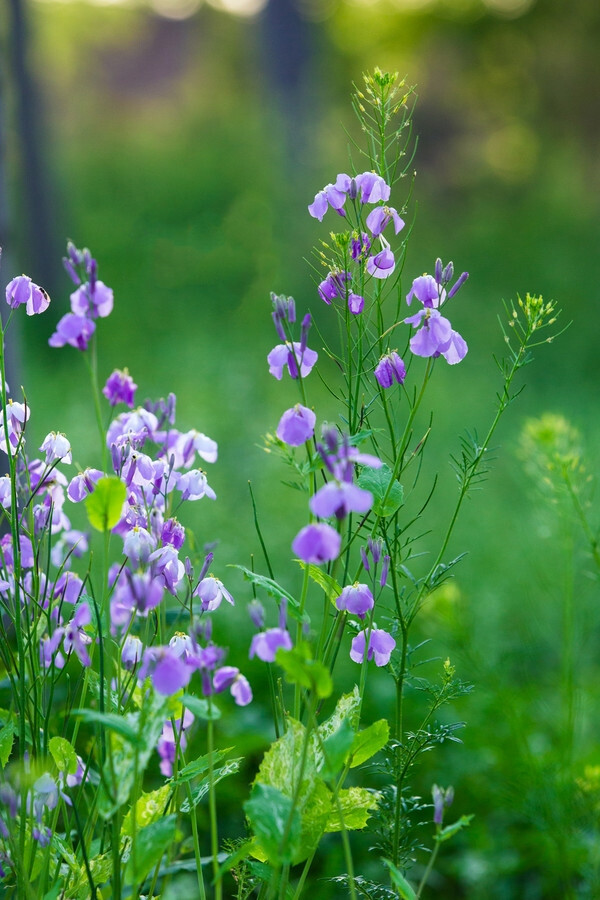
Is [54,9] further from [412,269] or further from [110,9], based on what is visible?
[412,269]

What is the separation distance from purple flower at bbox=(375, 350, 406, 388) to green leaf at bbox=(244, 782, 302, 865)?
42 cm

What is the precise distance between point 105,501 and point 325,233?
23.3ft

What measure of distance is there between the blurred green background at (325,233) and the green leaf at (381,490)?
1.41 feet

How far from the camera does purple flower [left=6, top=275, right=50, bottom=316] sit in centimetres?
95

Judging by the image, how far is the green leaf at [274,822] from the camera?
0.75 meters

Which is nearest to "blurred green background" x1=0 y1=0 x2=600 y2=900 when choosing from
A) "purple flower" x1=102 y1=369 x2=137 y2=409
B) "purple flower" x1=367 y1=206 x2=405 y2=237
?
"purple flower" x1=367 y1=206 x2=405 y2=237

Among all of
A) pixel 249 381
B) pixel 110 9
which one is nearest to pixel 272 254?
pixel 249 381

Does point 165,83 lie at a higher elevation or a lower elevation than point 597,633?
higher

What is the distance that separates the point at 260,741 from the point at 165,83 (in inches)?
608

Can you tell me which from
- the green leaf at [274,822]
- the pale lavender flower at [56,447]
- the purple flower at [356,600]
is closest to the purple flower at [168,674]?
the green leaf at [274,822]

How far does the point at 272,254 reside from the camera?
27.1 ft

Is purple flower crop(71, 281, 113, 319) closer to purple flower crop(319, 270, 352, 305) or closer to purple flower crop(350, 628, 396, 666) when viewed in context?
purple flower crop(319, 270, 352, 305)

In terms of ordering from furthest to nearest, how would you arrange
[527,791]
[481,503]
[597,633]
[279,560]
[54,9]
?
[54,9], [481,503], [279,560], [597,633], [527,791]

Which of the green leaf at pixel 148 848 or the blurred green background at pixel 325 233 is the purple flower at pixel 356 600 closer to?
the green leaf at pixel 148 848
